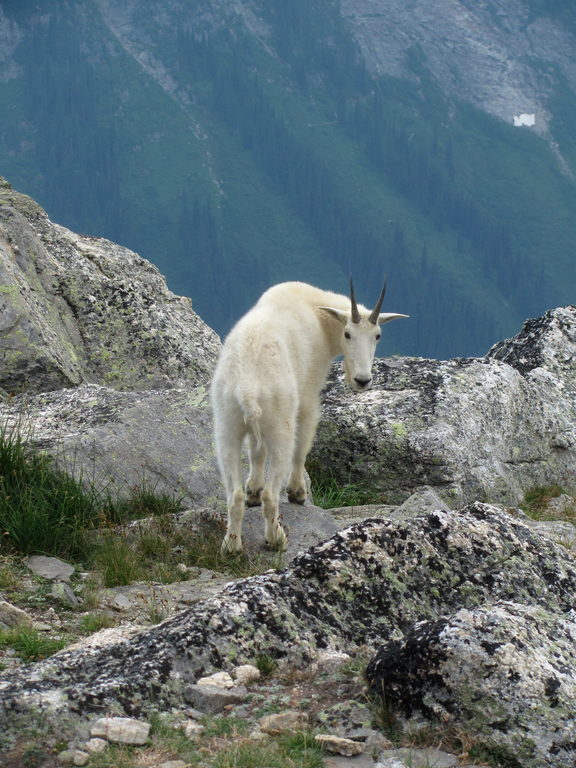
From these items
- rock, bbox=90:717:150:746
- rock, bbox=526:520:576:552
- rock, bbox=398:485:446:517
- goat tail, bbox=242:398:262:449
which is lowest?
rock, bbox=526:520:576:552

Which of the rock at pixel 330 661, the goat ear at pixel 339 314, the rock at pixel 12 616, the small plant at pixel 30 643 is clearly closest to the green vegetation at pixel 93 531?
the rock at pixel 12 616

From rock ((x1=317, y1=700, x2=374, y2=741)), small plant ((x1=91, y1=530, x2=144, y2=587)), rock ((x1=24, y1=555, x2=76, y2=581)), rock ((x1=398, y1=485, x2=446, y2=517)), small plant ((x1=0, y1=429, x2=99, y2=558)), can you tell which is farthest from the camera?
rock ((x1=398, y1=485, x2=446, y2=517))

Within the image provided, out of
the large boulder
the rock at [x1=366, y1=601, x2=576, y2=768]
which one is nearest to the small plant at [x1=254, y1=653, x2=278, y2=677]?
the rock at [x1=366, y1=601, x2=576, y2=768]

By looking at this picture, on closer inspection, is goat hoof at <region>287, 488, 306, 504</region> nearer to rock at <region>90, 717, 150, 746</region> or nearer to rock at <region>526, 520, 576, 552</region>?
rock at <region>526, 520, 576, 552</region>

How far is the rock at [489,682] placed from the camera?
4.58 meters

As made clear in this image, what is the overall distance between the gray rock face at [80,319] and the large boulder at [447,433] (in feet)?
8.39

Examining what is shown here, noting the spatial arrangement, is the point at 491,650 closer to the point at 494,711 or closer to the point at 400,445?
the point at 494,711

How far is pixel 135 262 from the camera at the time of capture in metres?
17.7

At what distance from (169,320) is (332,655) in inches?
416

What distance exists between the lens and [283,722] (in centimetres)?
482

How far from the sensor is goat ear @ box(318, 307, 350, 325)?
10.5 metres

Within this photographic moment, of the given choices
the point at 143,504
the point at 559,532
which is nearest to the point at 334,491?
the point at 559,532

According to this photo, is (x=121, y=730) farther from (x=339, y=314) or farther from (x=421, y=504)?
(x=339, y=314)

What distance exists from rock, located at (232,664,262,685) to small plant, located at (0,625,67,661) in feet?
4.97
